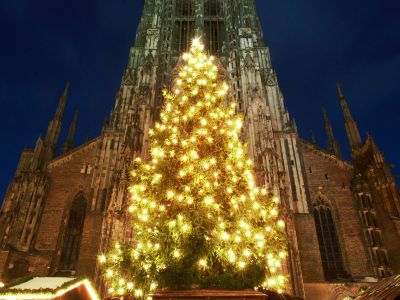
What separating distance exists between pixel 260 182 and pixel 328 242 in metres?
5.72

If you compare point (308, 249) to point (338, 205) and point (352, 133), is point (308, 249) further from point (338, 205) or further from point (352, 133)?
point (352, 133)

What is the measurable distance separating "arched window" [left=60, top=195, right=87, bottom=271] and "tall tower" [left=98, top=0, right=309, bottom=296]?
2479 millimetres

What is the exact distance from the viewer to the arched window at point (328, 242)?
1700 centimetres

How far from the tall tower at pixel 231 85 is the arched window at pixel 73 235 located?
2.48 meters

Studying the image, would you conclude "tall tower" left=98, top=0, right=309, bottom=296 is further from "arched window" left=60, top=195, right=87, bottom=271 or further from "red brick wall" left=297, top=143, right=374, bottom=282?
"arched window" left=60, top=195, right=87, bottom=271

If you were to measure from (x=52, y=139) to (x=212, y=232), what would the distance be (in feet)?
55.8

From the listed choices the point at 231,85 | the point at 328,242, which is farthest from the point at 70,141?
the point at 328,242

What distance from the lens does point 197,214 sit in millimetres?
7730

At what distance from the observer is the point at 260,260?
315 inches

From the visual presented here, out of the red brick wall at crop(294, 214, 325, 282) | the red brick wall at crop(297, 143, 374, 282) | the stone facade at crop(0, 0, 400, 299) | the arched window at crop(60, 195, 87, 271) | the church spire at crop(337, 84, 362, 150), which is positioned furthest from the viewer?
the church spire at crop(337, 84, 362, 150)

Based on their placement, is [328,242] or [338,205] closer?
[328,242]

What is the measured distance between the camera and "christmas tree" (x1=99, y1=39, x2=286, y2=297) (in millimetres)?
7512

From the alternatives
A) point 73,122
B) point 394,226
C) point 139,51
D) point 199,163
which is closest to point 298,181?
point 394,226

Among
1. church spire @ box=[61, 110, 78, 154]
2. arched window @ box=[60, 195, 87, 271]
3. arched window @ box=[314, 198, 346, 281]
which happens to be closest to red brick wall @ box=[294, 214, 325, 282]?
arched window @ box=[314, 198, 346, 281]
